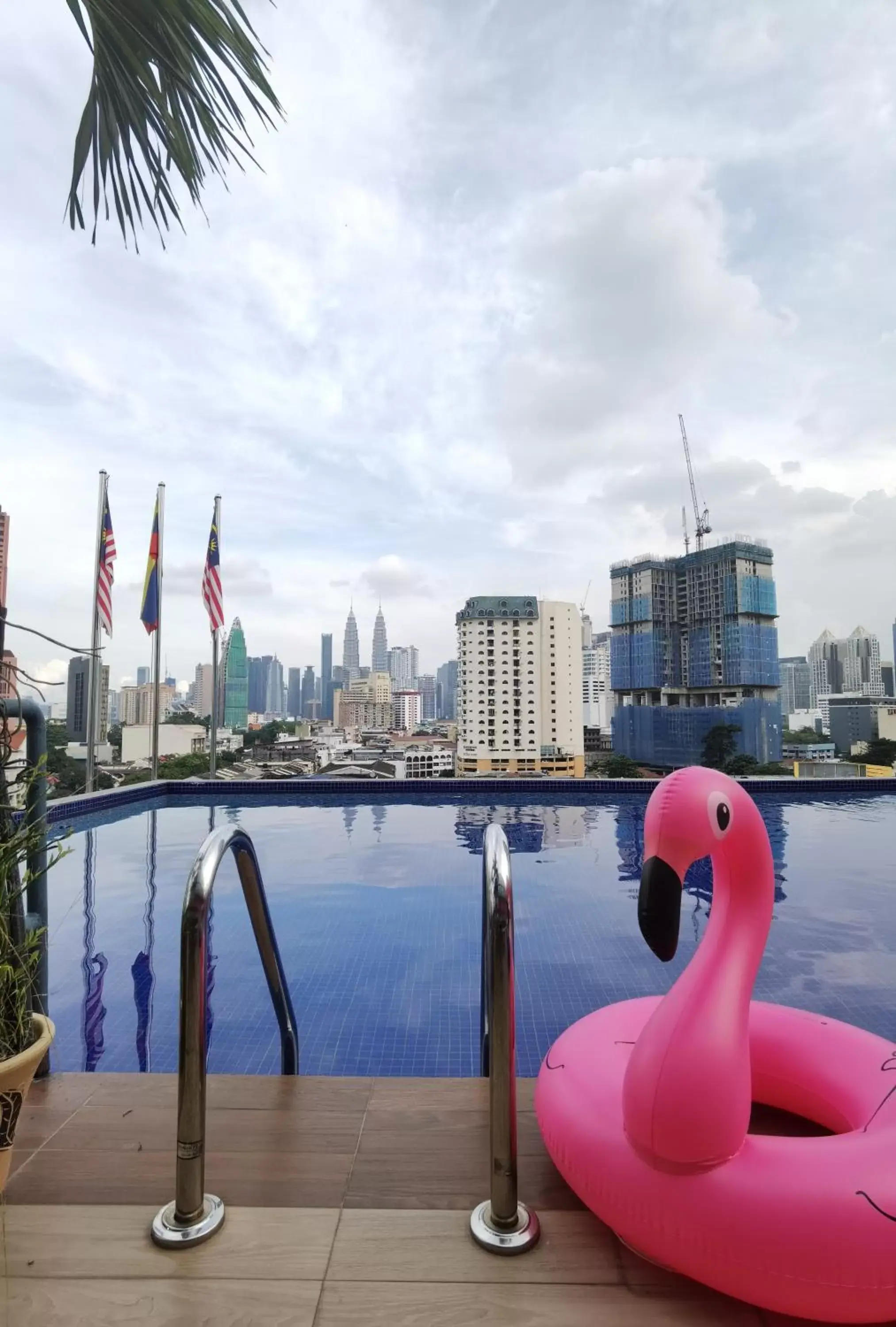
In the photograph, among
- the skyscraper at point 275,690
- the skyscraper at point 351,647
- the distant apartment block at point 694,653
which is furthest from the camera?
the skyscraper at point 351,647

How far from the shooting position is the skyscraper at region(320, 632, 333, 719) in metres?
102

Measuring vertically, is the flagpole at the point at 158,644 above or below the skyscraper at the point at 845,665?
below

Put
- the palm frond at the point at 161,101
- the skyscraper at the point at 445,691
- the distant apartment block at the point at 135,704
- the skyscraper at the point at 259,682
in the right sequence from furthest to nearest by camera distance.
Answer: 1. the skyscraper at the point at 445,691
2. the skyscraper at the point at 259,682
3. the distant apartment block at the point at 135,704
4. the palm frond at the point at 161,101

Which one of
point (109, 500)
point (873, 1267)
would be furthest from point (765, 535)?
point (873, 1267)

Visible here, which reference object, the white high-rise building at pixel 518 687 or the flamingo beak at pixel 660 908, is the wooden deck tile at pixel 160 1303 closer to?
the flamingo beak at pixel 660 908

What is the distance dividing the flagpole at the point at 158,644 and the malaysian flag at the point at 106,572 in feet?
2.74

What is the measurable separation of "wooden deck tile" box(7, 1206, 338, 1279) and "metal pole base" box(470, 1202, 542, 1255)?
10.4 inches

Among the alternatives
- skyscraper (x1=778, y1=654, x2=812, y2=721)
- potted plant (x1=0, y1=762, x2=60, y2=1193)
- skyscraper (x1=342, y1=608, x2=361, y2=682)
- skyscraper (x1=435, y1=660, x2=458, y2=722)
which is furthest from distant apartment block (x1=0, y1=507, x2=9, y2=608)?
skyscraper (x1=342, y1=608, x2=361, y2=682)

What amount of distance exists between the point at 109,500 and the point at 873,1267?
1052 cm

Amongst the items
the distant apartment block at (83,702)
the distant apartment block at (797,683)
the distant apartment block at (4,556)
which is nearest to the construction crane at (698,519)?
the distant apartment block at (797,683)

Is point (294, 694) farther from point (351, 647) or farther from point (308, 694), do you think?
point (351, 647)

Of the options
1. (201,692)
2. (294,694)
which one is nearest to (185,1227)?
(201,692)

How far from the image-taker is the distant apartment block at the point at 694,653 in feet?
177

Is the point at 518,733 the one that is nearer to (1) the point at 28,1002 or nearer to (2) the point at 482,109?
(2) the point at 482,109
